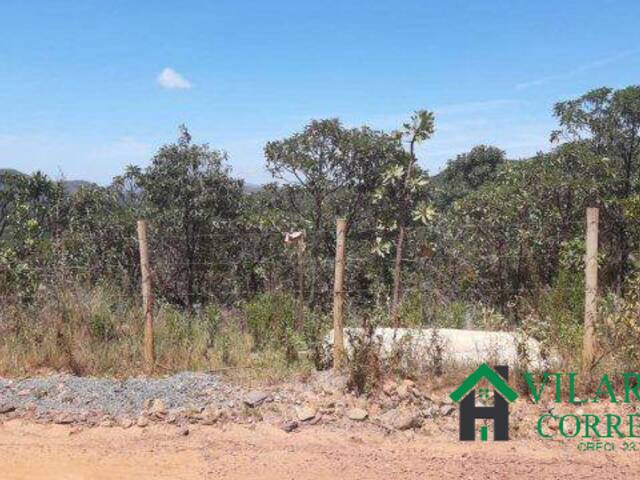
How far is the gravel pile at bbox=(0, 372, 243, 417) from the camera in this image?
216 inches

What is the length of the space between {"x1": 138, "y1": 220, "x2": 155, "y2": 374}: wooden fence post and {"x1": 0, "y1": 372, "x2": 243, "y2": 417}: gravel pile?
356mm

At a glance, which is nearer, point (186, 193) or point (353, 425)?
point (353, 425)

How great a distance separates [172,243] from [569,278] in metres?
5.49

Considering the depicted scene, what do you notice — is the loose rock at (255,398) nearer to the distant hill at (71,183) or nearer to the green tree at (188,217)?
the green tree at (188,217)

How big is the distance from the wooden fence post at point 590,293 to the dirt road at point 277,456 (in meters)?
1.12

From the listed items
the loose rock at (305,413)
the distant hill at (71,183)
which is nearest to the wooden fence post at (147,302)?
the loose rock at (305,413)

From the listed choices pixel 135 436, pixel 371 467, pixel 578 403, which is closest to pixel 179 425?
pixel 135 436

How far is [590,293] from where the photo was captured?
5625mm

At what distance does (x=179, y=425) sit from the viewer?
5.24 m

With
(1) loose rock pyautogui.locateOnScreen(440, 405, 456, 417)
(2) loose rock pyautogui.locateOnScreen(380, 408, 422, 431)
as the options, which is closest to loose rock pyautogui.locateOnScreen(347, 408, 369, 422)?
(2) loose rock pyautogui.locateOnScreen(380, 408, 422, 431)

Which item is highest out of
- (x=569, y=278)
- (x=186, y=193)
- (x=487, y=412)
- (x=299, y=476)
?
(x=186, y=193)

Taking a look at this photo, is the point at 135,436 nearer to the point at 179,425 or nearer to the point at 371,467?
the point at 179,425

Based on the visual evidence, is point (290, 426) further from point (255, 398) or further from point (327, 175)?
point (327, 175)

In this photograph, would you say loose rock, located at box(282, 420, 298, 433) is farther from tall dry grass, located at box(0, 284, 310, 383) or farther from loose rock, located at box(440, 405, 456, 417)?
loose rock, located at box(440, 405, 456, 417)
